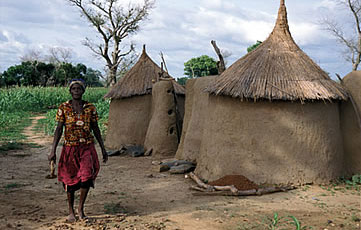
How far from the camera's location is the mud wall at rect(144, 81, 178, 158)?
9.77 metres

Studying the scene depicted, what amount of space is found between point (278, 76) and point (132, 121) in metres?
5.67

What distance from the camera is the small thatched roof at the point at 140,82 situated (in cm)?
1085

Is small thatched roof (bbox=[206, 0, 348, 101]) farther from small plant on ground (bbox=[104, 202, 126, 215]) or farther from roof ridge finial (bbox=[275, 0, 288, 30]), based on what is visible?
small plant on ground (bbox=[104, 202, 126, 215])

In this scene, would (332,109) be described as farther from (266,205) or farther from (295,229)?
(295,229)

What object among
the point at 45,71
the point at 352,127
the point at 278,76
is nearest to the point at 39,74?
the point at 45,71

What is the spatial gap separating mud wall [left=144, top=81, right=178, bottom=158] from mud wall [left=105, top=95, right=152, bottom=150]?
32.7 inches

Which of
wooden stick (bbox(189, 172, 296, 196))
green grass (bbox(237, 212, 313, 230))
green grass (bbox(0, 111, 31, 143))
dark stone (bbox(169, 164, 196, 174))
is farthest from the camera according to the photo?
green grass (bbox(0, 111, 31, 143))

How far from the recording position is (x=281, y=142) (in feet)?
19.8

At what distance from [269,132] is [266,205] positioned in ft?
4.52

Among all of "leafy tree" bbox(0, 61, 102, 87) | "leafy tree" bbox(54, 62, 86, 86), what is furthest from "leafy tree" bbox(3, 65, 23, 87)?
"leafy tree" bbox(54, 62, 86, 86)

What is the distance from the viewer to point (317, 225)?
4234 mm

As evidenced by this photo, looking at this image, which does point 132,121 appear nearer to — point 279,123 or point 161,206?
point 279,123

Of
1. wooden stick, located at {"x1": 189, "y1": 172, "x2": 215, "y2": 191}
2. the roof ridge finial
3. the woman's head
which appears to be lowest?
wooden stick, located at {"x1": 189, "y1": 172, "x2": 215, "y2": 191}

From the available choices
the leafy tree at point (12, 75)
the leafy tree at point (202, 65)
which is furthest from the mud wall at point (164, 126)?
the leafy tree at point (12, 75)
